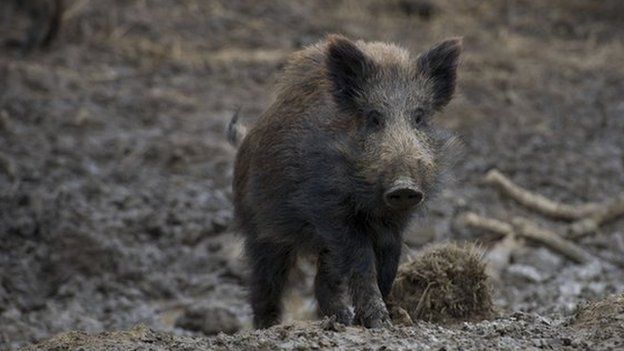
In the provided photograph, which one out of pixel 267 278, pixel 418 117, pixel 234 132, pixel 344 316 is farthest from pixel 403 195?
pixel 234 132

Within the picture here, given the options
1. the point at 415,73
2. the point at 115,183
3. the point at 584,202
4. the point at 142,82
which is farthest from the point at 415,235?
the point at 142,82

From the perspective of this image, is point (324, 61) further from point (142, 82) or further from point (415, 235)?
point (142, 82)

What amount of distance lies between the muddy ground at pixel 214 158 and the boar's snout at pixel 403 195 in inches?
25.4

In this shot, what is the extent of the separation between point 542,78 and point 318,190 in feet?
24.6

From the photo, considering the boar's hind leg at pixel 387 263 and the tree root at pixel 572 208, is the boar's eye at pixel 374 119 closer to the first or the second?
the boar's hind leg at pixel 387 263

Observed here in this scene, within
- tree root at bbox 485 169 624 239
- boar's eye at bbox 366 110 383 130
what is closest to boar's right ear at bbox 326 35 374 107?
boar's eye at bbox 366 110 383 130

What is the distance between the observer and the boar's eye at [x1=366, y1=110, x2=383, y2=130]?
19.8 feet

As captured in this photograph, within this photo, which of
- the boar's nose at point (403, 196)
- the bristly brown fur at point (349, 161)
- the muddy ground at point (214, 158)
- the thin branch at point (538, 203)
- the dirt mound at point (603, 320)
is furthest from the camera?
the thin branch at point (538, 203)

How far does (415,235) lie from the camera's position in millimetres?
9039

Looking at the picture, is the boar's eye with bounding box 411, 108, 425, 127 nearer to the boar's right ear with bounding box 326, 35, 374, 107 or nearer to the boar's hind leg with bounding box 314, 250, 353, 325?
the boar's right ear with bounding box 326, 35, 374, 107

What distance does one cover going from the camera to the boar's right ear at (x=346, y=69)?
6145mm

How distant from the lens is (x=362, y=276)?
5773 mm

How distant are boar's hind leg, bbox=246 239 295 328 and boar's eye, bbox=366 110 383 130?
104cm

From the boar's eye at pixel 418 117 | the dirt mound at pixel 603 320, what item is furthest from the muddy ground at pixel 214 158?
the boar's eye at pixel 418 117
